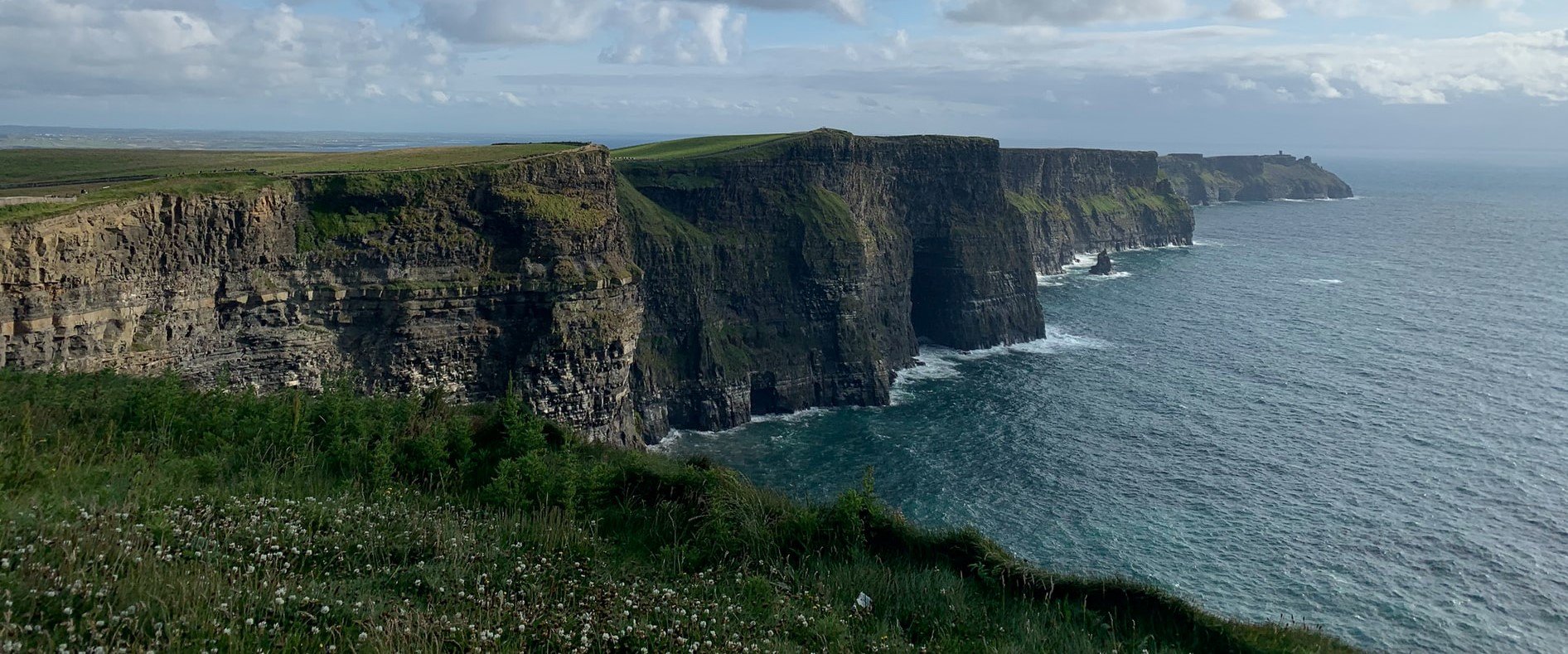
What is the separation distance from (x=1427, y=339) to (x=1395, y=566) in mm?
64898

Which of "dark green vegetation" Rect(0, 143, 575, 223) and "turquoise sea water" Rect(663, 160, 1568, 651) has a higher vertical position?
"dark green vegetation" Rect(0, 143, 575, 223)

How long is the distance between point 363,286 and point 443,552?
4827 cm

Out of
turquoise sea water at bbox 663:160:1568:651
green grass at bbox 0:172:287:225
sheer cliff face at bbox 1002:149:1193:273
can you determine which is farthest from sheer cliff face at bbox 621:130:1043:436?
sheer cliff face at bbox 1002:149:1193:273

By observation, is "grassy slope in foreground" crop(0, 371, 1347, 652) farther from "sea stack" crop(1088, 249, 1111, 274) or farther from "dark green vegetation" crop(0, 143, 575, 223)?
"sea stack" crop(1088, 249, 1111, 274)

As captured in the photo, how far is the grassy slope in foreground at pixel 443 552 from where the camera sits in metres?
10.1

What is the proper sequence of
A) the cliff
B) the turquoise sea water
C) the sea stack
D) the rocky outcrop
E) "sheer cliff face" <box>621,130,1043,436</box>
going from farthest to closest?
the rocky outcrop → the sea stack → "sheer cliff face" <box>621,130,1043,436</box> → the turquoise sea water → the cliff

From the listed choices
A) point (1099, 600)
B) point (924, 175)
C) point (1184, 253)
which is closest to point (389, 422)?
point (1099, 600)

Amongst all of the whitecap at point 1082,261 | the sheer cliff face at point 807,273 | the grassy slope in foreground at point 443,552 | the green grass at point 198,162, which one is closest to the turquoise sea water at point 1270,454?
the sheer cliff face at point 807,273

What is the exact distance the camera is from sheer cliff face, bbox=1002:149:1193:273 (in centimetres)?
16700

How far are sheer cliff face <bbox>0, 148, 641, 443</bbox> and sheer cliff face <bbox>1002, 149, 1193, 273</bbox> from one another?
10848cm

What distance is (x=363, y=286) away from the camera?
56219mm

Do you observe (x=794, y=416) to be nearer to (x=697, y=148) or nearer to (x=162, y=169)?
(x=697, y=148)

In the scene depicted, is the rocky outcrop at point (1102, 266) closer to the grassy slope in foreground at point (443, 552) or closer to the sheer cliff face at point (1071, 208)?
the sheer cliff face at point (1071, 208)

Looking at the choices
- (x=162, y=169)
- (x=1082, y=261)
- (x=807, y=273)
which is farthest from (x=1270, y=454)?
(x=1082, y=261)
